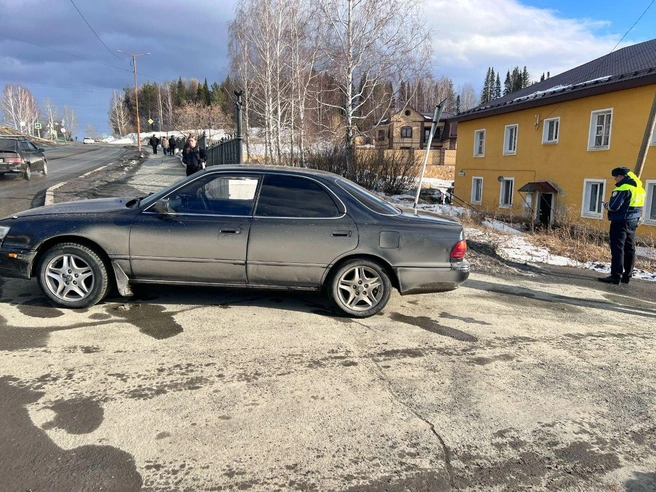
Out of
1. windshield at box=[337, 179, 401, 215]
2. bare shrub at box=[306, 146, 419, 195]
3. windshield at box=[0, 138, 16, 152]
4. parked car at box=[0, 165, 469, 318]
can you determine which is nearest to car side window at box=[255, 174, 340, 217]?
parked car at box=[0, 165, 469, 318]

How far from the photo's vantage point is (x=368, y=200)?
5.11 m

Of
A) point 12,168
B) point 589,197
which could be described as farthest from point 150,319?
point 589,197

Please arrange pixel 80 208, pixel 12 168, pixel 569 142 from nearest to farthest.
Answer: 1. pixel 80 208
2. pixel 12 168
3. pixel 569 142

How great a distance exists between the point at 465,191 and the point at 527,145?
582 centimetres

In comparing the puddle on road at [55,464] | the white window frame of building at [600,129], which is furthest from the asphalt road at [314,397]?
the white window frame of building at [600,129]

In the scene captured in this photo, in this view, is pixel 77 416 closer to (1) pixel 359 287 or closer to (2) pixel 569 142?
(1) pixel 359 287

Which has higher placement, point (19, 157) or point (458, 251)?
point (19, 157)

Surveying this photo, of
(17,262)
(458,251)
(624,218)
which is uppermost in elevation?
(624,218)

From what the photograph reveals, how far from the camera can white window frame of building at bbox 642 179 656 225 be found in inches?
647

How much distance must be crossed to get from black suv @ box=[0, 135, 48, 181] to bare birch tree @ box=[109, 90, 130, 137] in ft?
330

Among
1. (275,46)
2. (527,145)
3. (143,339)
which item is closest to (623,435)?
(143,339)

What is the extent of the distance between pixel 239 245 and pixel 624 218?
20.1 feet

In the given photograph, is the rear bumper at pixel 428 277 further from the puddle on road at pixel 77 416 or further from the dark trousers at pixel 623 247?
the dark trousers at pixel 623 247

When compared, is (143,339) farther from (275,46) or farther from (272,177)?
(275,46)
